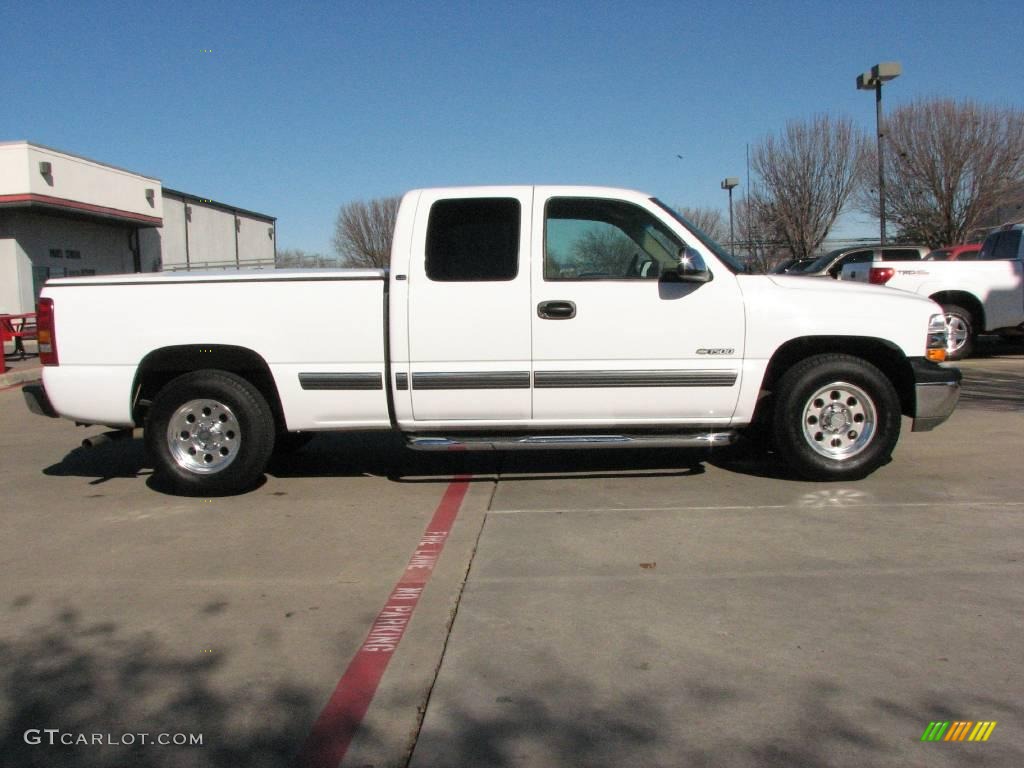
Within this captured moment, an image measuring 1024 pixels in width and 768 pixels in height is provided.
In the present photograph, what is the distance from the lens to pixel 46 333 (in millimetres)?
6094

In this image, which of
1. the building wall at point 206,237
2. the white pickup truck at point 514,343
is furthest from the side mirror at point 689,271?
the building wall at point 206,237

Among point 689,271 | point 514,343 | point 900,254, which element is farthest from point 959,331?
→ point 514,343

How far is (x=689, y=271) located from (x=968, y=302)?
29.8 ft

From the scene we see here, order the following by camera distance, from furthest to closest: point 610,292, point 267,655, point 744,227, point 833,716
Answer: point 744,227 → point 610,292 → point 267,655 → point 833,716

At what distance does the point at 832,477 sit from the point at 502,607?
3.09 m

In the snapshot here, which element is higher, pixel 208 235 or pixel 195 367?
pixel 208 235

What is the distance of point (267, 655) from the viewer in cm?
379

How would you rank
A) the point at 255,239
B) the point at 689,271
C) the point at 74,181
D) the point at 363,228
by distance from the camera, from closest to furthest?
the point at 689,271 < the point at 74,181 < the point at 363,228 < the point at 255,239

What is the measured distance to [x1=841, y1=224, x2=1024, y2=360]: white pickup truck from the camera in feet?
41.9

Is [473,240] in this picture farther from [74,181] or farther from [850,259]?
[74,181]

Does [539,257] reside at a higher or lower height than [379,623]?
higher

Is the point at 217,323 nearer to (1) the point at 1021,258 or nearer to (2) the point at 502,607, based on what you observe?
(2) the point at 502,607

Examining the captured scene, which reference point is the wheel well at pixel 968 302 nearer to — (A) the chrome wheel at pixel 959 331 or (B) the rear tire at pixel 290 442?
(A) the chrome wheel at pixel 959 331

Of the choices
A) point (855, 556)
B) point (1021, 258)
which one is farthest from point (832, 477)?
point (1021, 258)
